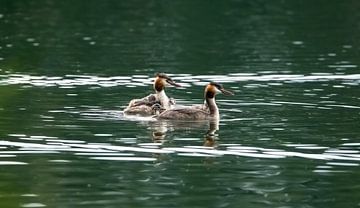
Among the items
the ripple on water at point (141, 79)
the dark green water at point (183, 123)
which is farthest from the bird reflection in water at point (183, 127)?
the ripple on water at point (141, 79)

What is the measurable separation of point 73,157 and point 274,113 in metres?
7.17

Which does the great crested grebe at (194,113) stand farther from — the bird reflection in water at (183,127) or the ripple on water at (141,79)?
the ripple on water at (141,79)

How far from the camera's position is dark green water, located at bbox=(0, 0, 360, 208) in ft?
68.9

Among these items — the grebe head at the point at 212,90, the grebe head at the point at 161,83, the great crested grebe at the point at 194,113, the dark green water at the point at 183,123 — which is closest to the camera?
the dark green water at the point at 183,123

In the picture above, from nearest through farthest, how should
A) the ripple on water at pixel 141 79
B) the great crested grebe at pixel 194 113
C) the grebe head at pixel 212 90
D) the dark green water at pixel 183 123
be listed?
the dark green water at pixel 183 123 < the great crested grebe at pixel 194 113 < the grebe head at pixel 212 90 < the ripple on water at pixel 141 79

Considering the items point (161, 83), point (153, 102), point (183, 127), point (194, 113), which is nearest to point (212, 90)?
point (194, 113)

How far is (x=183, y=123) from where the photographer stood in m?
29.1

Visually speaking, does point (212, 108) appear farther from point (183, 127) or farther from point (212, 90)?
point (183, 127)

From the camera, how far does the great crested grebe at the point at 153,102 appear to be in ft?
99.3

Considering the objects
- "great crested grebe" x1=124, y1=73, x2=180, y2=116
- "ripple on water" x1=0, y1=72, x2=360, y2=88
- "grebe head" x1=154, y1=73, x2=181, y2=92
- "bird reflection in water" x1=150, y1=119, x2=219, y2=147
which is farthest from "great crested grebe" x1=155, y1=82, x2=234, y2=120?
"ripple on water" x1=0, y1=72, x2=360, y2=88

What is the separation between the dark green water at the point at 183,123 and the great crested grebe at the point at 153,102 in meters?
0.54

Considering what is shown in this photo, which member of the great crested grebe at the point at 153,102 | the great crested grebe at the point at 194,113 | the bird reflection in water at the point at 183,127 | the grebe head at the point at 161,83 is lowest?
the bird reflection in water at the point at 183,127

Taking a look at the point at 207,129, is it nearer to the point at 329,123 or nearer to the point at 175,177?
the point at 329,123

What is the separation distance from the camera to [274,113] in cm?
2984
